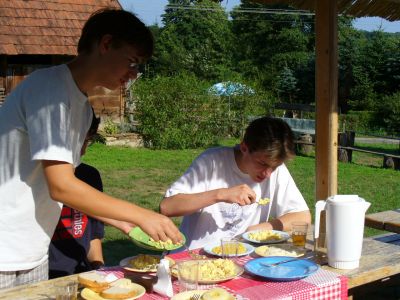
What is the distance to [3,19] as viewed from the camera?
499 inches

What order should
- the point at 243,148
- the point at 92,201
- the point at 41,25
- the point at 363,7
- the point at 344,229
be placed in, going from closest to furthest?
1. the point at 92,201
2. the point at 344,229
3. the point at 243,148
4. the point at 363,7
5. the point at 41,25

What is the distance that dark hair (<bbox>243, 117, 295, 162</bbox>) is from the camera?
8.97 feet

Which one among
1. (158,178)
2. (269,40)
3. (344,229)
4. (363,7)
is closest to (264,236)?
(344,229)

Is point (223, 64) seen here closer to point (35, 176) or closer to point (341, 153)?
point (341, 153)

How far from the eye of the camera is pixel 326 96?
2949mm

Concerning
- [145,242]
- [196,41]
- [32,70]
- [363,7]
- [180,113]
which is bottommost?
[145,242]

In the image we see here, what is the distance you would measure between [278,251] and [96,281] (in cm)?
87

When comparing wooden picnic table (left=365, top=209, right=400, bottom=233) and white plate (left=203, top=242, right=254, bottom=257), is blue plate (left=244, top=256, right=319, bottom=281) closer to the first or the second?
white plate (left=203, top=242, right=254, bottom=257)

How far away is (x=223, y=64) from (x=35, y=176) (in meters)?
38.9

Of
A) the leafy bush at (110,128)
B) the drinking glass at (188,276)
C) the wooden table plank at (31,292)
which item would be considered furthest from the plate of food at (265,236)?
the leafy bush at (110,128)

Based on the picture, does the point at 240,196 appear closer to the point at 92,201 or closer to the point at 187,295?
the point at 187,295

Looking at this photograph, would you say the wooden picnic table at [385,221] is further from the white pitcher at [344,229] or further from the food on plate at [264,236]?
the white pitcher at [344,229]

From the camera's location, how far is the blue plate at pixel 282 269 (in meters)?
2.11

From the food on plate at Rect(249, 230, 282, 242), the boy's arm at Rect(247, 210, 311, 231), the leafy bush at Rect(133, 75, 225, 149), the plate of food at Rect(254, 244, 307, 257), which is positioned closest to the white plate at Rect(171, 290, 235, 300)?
the plate of food at Rect(254, 244, 307, 257)
